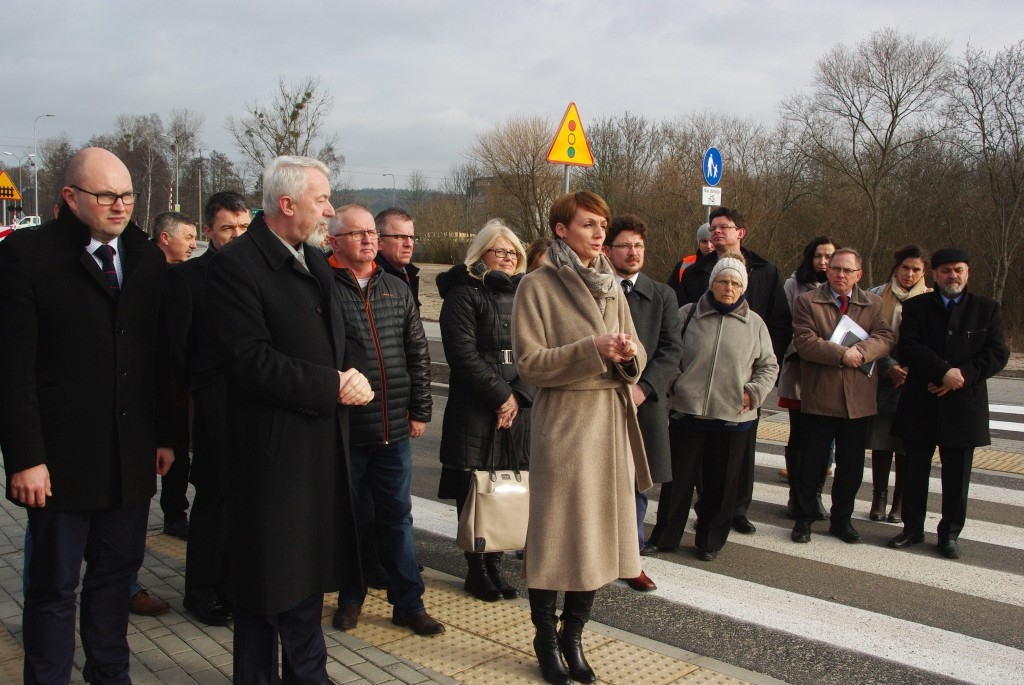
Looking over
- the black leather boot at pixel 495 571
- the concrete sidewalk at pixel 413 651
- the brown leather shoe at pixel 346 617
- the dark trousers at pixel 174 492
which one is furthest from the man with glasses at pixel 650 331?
the dark trousers at pixel 174 492

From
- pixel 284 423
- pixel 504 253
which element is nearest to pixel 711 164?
Result: pixel 504 253

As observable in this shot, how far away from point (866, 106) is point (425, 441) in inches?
1007

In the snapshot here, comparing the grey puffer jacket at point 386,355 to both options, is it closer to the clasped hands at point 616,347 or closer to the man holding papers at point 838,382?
the clasped hands at point 616,347

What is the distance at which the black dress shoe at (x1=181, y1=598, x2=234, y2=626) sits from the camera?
451 cm

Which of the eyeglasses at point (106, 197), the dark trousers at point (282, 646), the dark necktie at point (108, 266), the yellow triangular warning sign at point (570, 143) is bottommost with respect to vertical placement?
the dark trousers at point (282, 646)

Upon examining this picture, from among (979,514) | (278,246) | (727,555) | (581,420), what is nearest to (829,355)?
(727,555)

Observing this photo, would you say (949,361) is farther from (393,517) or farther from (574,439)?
(393,517)

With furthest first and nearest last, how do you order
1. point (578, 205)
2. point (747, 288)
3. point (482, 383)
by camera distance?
point (747, 288)
point (482, 383)
point (578, 205)

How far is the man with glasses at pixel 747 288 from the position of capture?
6570mm

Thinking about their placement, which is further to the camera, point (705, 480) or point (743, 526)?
point (743, 526)

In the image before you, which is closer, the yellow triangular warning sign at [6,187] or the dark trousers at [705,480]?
the dark trousers at [705,480]

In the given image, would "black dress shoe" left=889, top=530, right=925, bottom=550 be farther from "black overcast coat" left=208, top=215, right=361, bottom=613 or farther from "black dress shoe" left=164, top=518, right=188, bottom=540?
"black dress shoe" left=164, top=518, right=188, bottom=540

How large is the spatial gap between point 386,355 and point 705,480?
256 centimetres

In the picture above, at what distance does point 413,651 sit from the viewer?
425cm
